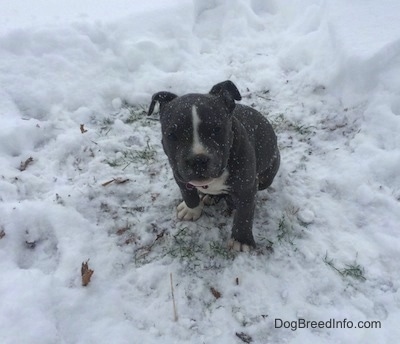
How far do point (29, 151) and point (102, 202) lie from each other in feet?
3.97

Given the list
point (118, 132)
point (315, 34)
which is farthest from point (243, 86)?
point (118, 132)

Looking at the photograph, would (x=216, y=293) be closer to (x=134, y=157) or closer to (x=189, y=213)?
(x=189, y=213)

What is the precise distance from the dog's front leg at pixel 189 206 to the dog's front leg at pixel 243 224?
455mm

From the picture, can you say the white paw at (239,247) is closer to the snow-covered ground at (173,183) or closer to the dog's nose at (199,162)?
the snow-covered ground at (173,183)

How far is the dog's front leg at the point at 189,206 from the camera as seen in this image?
3992 mm

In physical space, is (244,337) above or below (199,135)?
below

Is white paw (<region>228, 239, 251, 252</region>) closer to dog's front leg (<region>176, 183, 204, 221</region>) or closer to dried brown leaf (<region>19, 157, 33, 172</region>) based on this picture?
dog's front leg (<region>176, 183, 204, 221</region>)

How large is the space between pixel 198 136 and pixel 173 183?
1680 millimetres

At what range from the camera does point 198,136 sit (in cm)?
312

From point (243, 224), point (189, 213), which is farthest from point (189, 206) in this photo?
point (243, 224)

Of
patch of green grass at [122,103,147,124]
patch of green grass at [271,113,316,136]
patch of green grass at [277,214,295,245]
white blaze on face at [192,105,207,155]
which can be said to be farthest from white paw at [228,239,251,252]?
patch of green grass at [122,103,147,124]

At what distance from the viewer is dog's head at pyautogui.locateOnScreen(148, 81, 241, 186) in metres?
3.10

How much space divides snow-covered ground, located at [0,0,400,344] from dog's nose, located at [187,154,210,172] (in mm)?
1153

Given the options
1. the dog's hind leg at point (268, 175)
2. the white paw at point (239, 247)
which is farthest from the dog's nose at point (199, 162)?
the dog's hind leg at point (268, 175)
